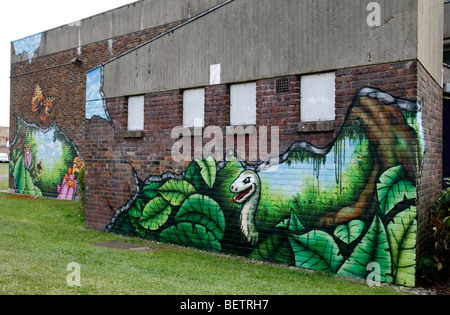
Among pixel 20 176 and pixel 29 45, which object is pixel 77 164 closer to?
pixel 20 176

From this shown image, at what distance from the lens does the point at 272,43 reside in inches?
297

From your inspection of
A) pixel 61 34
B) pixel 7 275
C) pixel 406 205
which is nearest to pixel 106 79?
pixel 7 275

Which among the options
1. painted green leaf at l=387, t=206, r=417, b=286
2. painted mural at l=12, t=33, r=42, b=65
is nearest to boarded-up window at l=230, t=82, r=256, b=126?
painted green leaf at l=387, t=206, r=417, b=286

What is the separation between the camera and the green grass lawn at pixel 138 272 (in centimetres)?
549

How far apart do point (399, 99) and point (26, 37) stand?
1775cm

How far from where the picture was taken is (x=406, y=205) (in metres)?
6.16

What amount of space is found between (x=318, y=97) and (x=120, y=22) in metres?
10.3

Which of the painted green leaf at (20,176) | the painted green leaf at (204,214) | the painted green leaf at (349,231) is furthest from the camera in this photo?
the painted green leaf at (20,176)

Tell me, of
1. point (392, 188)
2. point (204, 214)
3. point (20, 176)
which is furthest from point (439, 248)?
point (20, 176)

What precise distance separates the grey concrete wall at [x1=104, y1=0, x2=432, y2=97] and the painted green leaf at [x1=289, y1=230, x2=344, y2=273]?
8.88ft

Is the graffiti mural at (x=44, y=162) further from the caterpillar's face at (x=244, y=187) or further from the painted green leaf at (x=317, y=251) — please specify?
the painted green leaf at (x=317, y=251)

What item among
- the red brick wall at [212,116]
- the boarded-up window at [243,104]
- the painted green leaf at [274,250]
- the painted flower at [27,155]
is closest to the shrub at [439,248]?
the red brick wall at [212,116]

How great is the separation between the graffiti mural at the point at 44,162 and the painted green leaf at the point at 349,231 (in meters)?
11.6

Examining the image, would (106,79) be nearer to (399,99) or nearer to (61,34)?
(399,99)
